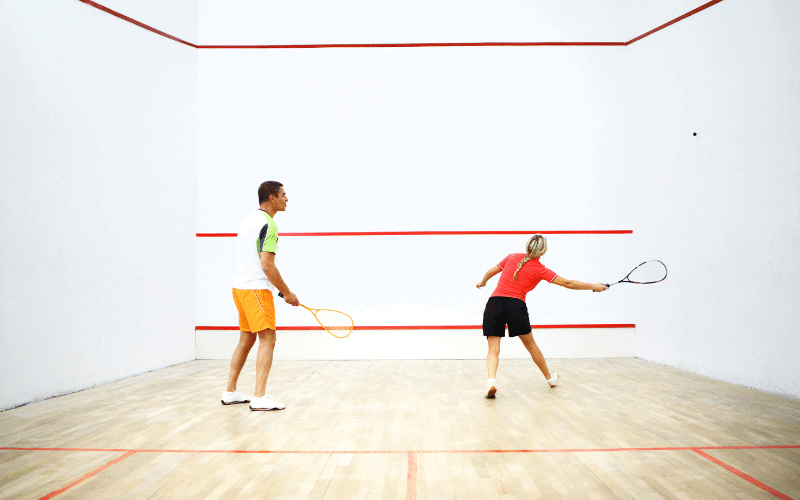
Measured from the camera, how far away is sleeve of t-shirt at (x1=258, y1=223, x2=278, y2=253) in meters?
2.61

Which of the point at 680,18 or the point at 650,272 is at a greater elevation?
the point at 680,18

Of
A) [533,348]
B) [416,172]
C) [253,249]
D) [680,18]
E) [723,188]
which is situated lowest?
[533,348]

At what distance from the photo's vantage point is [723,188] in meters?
3.62

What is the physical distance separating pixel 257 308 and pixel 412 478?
1.22 meters

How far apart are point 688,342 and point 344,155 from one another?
2923 millimetres

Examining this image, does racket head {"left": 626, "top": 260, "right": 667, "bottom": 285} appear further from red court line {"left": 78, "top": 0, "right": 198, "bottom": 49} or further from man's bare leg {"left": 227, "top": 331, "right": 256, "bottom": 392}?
red court line {"left": 78, "top": 0, "right": 198, "bottom": 49}

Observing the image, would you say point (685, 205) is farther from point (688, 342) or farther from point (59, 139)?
point (59, 139)

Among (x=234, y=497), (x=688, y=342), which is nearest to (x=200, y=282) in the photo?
(x=234, y=497)

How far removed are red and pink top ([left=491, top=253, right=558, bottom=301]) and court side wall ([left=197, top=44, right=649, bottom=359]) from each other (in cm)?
151

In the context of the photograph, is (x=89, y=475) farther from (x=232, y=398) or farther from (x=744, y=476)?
(x=744, y=476)

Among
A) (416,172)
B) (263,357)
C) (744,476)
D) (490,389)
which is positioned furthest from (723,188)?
(263,357)

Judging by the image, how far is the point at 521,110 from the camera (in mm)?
4734

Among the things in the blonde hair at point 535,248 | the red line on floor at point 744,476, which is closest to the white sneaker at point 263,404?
the blonde hair at point 535,248

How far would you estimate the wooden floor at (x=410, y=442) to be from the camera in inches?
66.0
